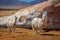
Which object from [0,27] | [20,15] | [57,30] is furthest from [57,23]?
[0,27]

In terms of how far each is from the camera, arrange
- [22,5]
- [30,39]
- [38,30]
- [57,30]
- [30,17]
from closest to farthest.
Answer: [30,39] < [38,30] < [57,30] < [30,17] < [22,5]

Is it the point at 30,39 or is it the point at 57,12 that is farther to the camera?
the point at 57,12

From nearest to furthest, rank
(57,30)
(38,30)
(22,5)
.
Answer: (38,30), (57,30), (22,5)

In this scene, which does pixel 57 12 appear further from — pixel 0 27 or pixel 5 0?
pixel 5 0

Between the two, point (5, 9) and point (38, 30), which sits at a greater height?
point (5, 9)

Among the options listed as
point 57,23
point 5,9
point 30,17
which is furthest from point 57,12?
point 5,9

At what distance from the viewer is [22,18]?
809 cm

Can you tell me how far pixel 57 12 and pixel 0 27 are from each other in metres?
2.57

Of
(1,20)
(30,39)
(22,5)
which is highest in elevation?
(22,5)

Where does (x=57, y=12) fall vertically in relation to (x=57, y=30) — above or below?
above

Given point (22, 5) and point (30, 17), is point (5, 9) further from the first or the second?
point (30, 17)

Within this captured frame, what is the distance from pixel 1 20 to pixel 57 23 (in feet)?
8.30

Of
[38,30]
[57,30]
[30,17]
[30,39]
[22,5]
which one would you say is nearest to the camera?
[30,39]

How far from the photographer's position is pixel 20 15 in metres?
8.23
